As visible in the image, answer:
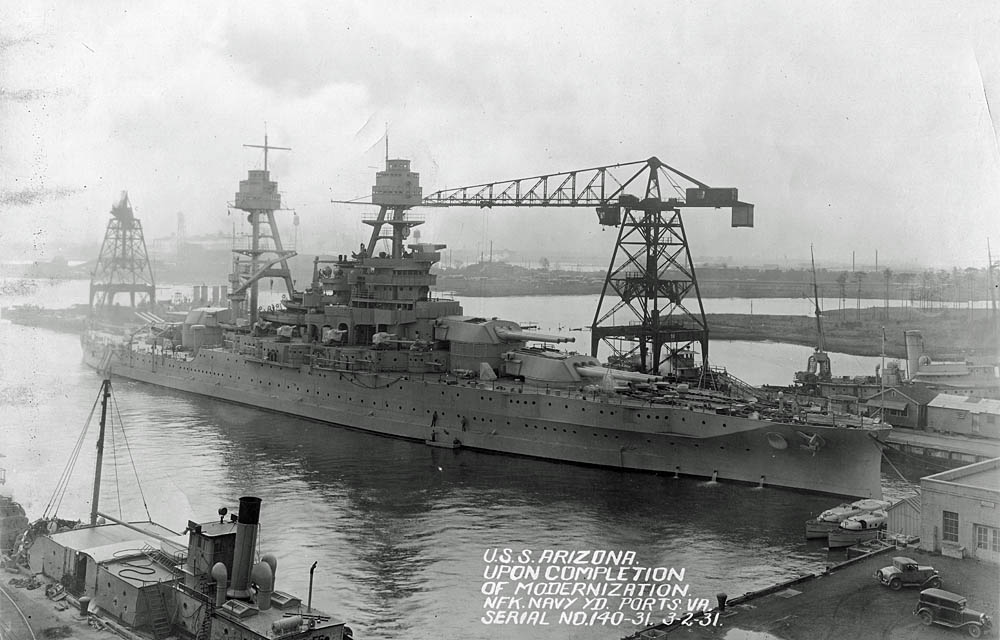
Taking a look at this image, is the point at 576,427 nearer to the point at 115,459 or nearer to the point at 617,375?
the point at 617,375

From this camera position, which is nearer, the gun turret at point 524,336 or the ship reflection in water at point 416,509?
the ship reflection in water at point 416,509

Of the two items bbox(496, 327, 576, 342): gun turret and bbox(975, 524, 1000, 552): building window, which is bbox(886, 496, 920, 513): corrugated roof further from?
bbox(496, 327, 576, 342): gun turret

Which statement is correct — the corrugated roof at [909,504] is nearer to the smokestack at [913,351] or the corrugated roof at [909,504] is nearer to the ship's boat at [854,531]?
the ship's boat at [854,531]

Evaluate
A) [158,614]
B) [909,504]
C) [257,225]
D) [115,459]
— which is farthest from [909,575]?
[257,225]

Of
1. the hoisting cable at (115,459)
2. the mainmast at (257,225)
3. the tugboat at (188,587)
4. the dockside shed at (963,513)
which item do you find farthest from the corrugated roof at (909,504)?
the mainmast at (257,225)

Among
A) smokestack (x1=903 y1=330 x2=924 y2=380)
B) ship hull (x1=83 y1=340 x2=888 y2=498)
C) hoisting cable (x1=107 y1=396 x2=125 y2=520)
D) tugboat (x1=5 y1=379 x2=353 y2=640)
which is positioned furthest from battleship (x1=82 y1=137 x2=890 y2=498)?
tugboat (x1=5 y1=379 x2=353 y2=640)

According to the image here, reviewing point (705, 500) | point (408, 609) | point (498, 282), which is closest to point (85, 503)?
point (408, 609)
